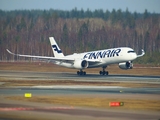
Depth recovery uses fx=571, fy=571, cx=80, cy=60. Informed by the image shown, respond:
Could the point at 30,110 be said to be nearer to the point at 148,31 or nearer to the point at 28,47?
the point at 28,47

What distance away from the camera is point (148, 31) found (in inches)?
6427

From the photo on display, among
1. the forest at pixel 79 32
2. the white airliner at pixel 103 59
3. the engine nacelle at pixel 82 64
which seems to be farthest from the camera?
the forest at pixel 79 32

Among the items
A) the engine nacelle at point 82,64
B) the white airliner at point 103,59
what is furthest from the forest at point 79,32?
the engine nacelle at point 82,64

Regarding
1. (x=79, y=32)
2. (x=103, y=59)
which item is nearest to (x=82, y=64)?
(x=103, y=59)

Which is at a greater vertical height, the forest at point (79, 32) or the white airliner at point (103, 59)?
the forest at point (79, 32)

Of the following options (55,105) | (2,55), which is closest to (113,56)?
(55,105)

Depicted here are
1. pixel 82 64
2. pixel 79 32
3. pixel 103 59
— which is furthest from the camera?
pixel 79 32

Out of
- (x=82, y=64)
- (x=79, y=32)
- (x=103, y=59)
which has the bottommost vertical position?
(x=82, y=64)

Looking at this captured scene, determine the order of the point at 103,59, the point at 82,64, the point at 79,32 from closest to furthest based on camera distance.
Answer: the point at 103,59 < the point at 82,64 < the point at 79,32

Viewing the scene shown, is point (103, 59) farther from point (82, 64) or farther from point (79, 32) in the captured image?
point (79, 32)

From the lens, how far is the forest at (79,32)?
14288cm

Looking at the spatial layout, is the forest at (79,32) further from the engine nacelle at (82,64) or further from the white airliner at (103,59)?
the engine nacelle at (82,64)

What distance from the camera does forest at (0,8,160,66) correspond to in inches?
5625

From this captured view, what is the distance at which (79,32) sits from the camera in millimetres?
159375
